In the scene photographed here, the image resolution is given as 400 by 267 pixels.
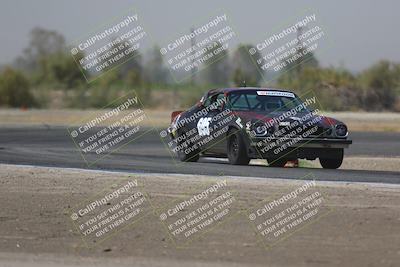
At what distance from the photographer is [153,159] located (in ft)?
63.5

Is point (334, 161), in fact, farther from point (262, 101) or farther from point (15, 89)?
point (15, 89)

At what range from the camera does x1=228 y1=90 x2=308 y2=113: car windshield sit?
16984 millimetres

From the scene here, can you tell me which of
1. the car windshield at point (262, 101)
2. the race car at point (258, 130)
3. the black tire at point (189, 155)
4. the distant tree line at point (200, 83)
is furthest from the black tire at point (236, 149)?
the distant tree line at point (200, 83)

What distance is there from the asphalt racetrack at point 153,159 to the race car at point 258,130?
0.29 m

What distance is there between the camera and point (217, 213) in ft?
35.8

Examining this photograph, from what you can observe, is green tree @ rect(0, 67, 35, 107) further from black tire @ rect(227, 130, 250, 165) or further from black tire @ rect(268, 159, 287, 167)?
black tire @ rect(227, 130, 250, 165)

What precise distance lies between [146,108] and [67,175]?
44.5 metres

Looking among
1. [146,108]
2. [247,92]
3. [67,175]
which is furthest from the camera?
[146,108]

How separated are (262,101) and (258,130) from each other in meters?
1.27

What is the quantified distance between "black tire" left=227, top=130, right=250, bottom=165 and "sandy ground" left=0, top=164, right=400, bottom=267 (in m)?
2.83

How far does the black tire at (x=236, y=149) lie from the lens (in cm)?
1642

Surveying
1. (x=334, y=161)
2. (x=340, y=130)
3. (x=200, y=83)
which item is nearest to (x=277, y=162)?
(x=334, y=161)

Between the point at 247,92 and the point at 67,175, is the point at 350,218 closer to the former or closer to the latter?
the point at 67,175

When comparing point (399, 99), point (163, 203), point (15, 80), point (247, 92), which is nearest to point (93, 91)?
point (15, 80)
